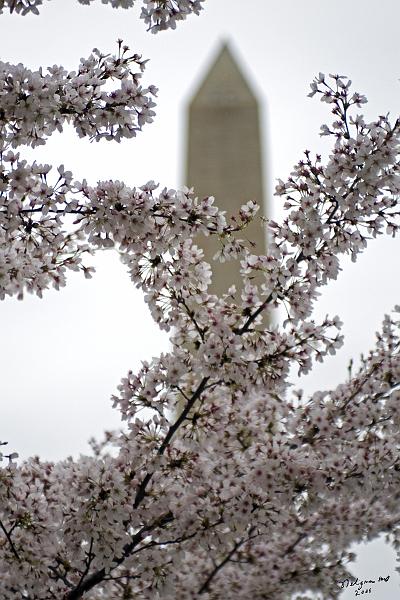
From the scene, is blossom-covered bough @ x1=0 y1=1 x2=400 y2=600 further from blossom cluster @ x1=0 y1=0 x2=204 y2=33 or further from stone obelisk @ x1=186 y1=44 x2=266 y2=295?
stone obelisk @ x1=186 y1=44 x2=266 y2=295

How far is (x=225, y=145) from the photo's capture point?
45.7 feet

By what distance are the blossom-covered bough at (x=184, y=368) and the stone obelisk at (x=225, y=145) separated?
30.8 ft

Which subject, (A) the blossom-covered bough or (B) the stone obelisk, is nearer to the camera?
(A) the blossom-covered bough

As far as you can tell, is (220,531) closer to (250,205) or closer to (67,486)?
(67,486)

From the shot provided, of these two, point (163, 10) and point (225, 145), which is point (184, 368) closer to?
point (163, 10)

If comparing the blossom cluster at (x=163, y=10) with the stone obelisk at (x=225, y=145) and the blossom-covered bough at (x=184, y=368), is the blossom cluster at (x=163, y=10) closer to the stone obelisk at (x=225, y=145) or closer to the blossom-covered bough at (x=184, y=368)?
the blossom-covered bough at (x=184, y=368)

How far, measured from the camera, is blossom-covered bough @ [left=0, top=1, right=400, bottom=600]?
2646 mm

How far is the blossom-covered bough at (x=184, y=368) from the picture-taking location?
2.65 meters

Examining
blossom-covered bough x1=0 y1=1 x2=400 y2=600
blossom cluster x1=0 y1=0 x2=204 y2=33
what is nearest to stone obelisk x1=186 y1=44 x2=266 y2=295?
blossom-covered bough x1=0 y1=1 x2=400 y2=600

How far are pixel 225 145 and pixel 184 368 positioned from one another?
447 inches

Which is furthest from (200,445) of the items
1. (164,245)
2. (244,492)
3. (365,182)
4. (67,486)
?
(365,182)

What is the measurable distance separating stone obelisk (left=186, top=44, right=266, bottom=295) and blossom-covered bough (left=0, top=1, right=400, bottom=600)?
940 centimetres

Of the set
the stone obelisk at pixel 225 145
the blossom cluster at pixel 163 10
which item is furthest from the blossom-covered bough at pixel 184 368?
the stone obelisk at pixel 225 145

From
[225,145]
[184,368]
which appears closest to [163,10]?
[184,368]
